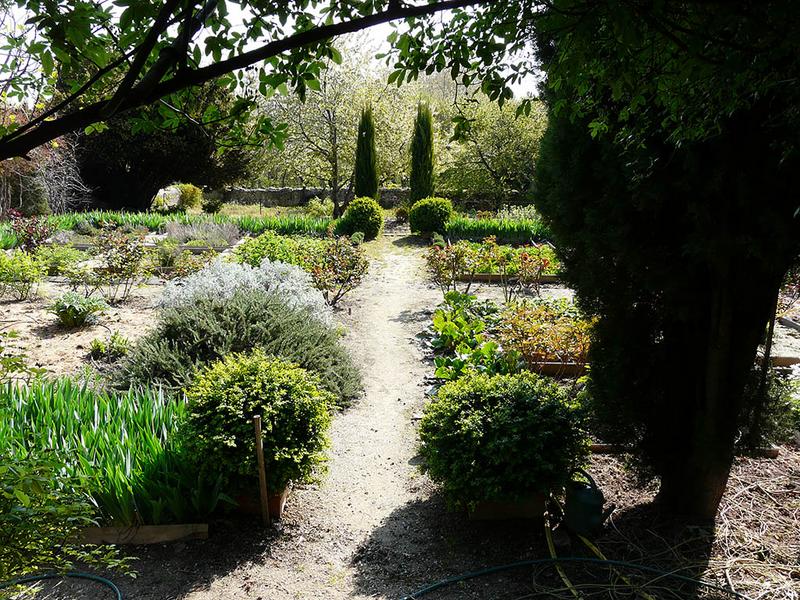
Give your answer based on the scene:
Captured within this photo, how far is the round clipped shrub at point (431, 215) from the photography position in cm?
1558

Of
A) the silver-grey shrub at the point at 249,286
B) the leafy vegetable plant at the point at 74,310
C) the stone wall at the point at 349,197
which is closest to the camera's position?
the silver-grey shrub at the point at 249,286

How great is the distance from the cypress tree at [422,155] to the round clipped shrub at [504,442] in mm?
16279

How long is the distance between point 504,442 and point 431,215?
1287 centimetres

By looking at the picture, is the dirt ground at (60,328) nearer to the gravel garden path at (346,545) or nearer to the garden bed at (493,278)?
the gravel garden path at (346,545)

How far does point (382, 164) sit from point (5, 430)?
1972 cm

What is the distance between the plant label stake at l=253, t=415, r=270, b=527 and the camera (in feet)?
10.6

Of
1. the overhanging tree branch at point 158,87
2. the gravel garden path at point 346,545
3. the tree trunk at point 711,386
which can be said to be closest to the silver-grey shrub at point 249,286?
the gravel garden path at point 346,545

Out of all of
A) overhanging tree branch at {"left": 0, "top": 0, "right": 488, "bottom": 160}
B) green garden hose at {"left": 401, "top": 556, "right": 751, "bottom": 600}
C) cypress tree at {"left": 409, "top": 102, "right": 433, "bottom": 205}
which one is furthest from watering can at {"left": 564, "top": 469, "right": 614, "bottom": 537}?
cypress tree at {"left": 409, "top": 102, "right": 433, "bottom": 205}

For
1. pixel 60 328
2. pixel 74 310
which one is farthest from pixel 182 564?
pixel 60 328

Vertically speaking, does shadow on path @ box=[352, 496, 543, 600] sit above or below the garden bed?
below

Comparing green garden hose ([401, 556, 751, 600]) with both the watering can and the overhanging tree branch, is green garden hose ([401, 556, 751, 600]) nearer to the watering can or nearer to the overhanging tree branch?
the watering can

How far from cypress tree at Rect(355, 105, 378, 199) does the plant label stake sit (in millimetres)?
16062

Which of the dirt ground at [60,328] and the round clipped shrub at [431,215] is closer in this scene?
the dirt ground at [60,328]

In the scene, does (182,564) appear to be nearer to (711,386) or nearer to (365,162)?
(711,386)
